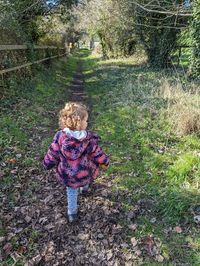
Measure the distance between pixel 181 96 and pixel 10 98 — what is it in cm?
499

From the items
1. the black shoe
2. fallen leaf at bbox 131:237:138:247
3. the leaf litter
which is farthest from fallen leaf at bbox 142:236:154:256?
the black shoe

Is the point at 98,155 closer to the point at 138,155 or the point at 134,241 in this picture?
the point at 134,241

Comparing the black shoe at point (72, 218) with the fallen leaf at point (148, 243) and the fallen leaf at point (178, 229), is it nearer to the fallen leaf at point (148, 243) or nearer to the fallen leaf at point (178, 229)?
the fallen leaf at point (148, 243)

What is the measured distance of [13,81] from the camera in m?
10.4

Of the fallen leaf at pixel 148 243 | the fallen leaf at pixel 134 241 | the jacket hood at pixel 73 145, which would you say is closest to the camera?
the fallen leaf at pixel 148 243

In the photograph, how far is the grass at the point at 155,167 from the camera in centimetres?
411

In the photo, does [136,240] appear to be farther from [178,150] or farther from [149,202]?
[178,150]

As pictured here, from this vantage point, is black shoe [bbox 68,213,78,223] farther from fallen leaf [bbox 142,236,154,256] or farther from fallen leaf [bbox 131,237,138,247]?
fallen leaf [bbox 142,236,154,256]

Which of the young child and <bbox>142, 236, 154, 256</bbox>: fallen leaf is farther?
the young child

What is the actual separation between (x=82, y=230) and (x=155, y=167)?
2.08m

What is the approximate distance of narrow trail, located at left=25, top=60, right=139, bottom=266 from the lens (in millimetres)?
3758

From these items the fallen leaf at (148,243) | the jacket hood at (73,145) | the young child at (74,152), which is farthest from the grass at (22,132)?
the fallen leaf at (148,243)

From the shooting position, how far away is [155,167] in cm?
574

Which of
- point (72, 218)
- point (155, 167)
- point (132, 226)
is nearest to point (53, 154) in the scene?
point (72, 218)
